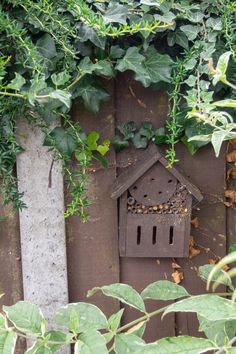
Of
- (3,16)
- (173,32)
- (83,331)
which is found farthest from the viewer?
(173,32)

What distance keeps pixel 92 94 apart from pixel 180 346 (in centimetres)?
71

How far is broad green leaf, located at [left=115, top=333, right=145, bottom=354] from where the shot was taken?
1.15 m

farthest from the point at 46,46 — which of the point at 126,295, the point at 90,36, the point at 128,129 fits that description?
the point at 126,295

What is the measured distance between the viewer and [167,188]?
1.51 meters

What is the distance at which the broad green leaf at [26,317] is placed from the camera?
3.73 feet

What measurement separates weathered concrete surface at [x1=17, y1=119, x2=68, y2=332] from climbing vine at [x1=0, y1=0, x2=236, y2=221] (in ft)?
0.29

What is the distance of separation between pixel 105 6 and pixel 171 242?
63 cm

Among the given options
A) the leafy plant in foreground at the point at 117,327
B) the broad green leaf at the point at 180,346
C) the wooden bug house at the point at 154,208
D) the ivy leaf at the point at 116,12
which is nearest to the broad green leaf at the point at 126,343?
the leafy plant in foreground at the point at 117,327

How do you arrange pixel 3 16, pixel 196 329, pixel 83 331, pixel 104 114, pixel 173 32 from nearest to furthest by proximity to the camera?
pixel 83 331, pixel 3 16, pixel 173 32, pixel 104 114, pixel 196 329

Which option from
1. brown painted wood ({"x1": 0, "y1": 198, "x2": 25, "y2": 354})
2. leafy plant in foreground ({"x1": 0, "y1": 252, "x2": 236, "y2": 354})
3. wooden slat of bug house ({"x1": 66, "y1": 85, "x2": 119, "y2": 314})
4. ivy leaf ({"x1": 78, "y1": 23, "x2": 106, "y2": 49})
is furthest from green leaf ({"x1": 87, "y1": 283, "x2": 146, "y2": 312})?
ivy leaf ({"x1": 78, "y1": 23, "x2": 106, "y2": 49})

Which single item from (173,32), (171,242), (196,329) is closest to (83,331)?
(171,242)

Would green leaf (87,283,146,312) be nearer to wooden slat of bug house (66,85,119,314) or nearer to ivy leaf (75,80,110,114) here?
wooden slat of bug house (66,85,119,314)

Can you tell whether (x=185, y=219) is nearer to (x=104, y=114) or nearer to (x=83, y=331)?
(x=104, y=114)

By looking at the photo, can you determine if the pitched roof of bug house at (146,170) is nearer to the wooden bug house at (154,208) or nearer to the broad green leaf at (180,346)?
the wooden bug house at (154,208)
